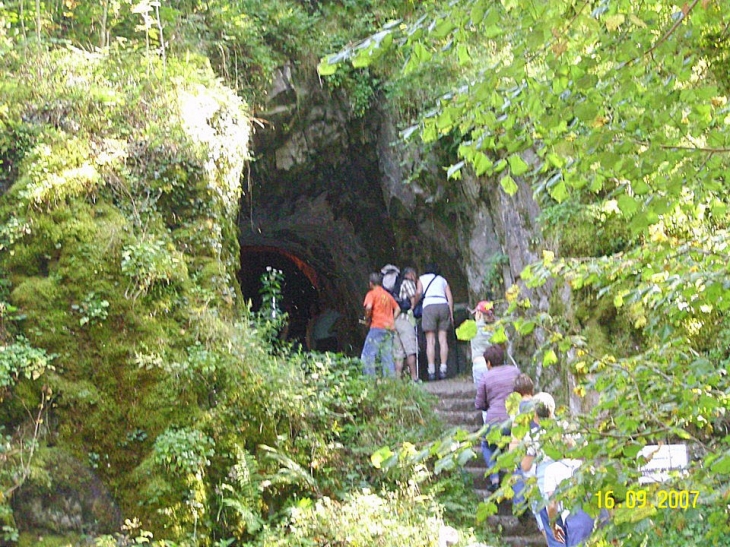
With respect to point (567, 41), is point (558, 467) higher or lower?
lower

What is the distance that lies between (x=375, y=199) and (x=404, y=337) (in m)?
4.22

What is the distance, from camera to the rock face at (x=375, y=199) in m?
10.4

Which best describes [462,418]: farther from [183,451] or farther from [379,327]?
[183,451]

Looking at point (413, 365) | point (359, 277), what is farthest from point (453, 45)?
point (359, 277)

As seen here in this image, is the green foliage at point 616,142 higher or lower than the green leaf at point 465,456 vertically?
higher

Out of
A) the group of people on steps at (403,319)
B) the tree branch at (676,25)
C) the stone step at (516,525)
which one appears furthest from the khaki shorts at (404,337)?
the tree branch at (676,25)

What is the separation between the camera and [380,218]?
14.4m

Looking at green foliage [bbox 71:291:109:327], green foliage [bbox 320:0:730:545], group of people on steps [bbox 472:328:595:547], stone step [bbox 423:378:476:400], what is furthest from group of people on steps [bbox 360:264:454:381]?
green foliage [bbox 320:0:730:545]

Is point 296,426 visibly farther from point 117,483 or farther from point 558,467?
point 558,467

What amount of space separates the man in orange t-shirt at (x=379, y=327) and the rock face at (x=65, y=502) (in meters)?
4.28

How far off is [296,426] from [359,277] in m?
9.21

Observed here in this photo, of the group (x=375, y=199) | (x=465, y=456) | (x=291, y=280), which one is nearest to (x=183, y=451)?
(x=465, y=456)

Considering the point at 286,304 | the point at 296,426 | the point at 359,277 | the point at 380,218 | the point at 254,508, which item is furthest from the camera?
the point at 286,304

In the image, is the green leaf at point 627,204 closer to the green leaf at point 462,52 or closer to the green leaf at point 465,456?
the green leaf at point 462,52
